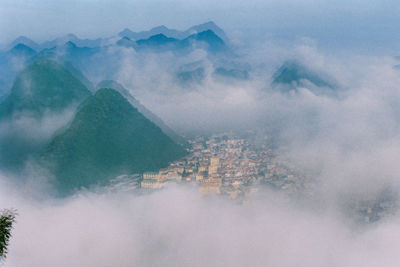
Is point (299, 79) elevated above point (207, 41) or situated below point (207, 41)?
below

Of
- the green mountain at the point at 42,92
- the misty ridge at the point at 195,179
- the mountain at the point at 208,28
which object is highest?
the mountain at the point at 208,28

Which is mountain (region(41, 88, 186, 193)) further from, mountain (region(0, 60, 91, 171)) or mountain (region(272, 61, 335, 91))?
mountain (region(272, 61, 335, 91))

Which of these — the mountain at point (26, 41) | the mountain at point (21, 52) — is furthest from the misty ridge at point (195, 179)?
the mountain at point (26, 41)

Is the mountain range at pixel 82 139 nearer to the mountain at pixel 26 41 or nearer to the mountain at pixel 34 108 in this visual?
the mountain at pixel 34 108

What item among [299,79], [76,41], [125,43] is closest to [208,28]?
[125,43]

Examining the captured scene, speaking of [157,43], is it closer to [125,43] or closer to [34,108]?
[125,43]

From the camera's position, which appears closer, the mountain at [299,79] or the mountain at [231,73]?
the mountain at [299,79]

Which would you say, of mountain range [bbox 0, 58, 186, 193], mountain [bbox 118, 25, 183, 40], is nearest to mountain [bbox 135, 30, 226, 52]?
mountain [bbox 118, 25, 183, 40]
